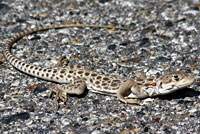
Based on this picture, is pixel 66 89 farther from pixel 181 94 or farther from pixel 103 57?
pixel 181 94

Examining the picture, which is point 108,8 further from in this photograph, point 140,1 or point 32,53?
point 32,53

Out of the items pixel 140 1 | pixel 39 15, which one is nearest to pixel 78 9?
pixel 39 15

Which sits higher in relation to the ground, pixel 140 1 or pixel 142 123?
pixel 140 1

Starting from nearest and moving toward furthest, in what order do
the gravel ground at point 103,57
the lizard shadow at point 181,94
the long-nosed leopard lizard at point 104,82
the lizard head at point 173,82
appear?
the gravel ground at point 103,57
the lizard head at point 173,82
the long-nosed leopard lizard at point 104,82
the lizard shadow at point 181,94

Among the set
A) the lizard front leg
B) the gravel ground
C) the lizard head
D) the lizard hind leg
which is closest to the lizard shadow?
the gravel ground

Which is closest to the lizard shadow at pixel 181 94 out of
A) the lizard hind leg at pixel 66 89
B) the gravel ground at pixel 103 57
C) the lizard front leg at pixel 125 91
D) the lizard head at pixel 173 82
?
the gravel ground at pixel 103 57

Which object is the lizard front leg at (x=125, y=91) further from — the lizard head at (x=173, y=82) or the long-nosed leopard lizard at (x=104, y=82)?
the lizard head at (x=173, y=82)

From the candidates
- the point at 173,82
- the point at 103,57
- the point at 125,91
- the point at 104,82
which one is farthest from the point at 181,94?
the point at 103,57
